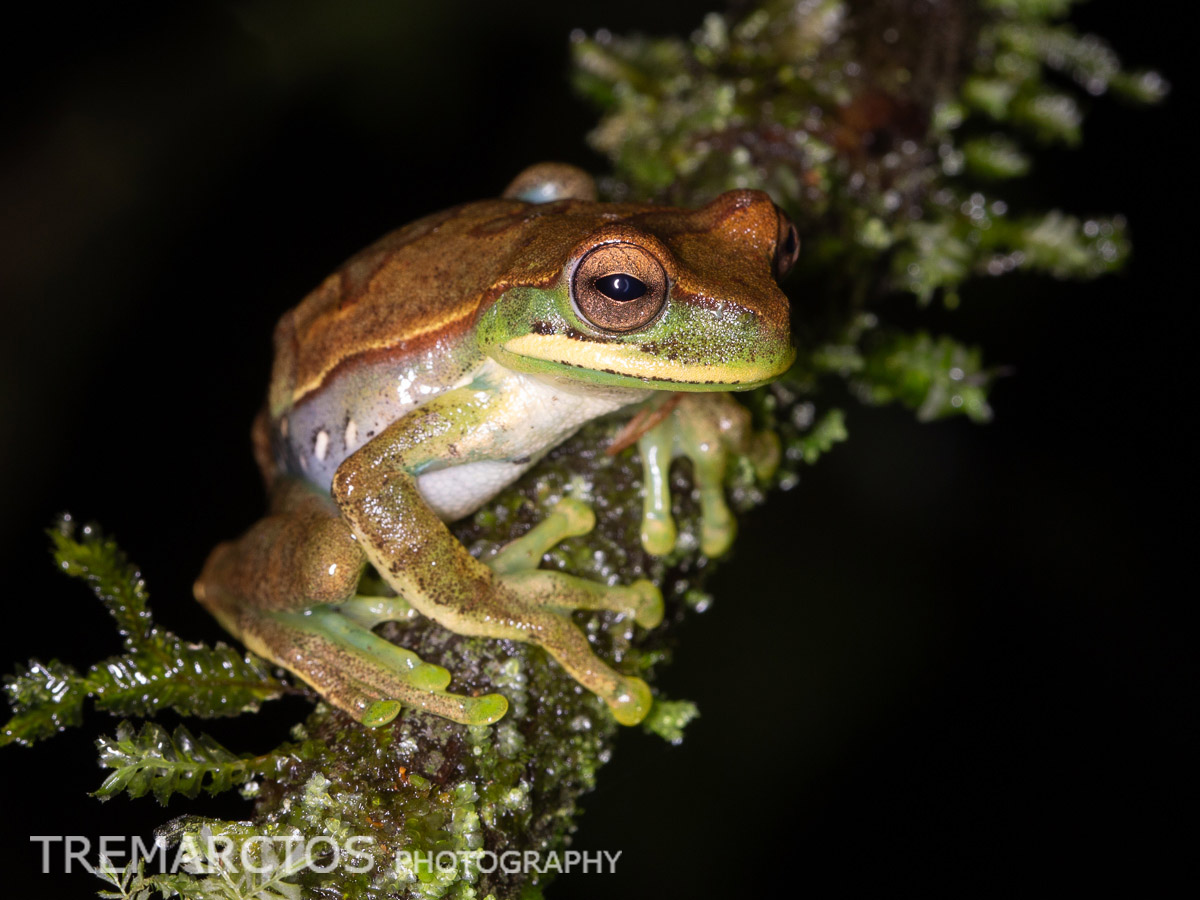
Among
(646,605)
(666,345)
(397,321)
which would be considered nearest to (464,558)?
(646,605)

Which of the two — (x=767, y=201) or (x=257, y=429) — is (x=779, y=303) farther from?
(x=257, y=429)

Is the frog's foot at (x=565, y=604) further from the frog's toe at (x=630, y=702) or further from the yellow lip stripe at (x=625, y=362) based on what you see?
the yellow lip stripe at (x=625, y=362)

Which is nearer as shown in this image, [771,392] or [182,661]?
[182,661]

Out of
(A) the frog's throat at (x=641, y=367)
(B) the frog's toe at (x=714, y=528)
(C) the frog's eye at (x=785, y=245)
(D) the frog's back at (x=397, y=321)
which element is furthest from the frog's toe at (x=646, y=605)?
(C) the frog's eye at (x=785, y=245)

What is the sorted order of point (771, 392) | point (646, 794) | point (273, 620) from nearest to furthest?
1. point (273, 620)
2. point (771, 392)
3. point (646, 794)

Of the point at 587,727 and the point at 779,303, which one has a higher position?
the point at 779,303

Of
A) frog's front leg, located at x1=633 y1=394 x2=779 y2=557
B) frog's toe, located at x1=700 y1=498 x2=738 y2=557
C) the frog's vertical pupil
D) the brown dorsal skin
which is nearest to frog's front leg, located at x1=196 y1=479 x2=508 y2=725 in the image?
the brown dorsal skin

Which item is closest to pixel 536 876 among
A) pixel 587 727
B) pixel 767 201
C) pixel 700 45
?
pixel 587 727
